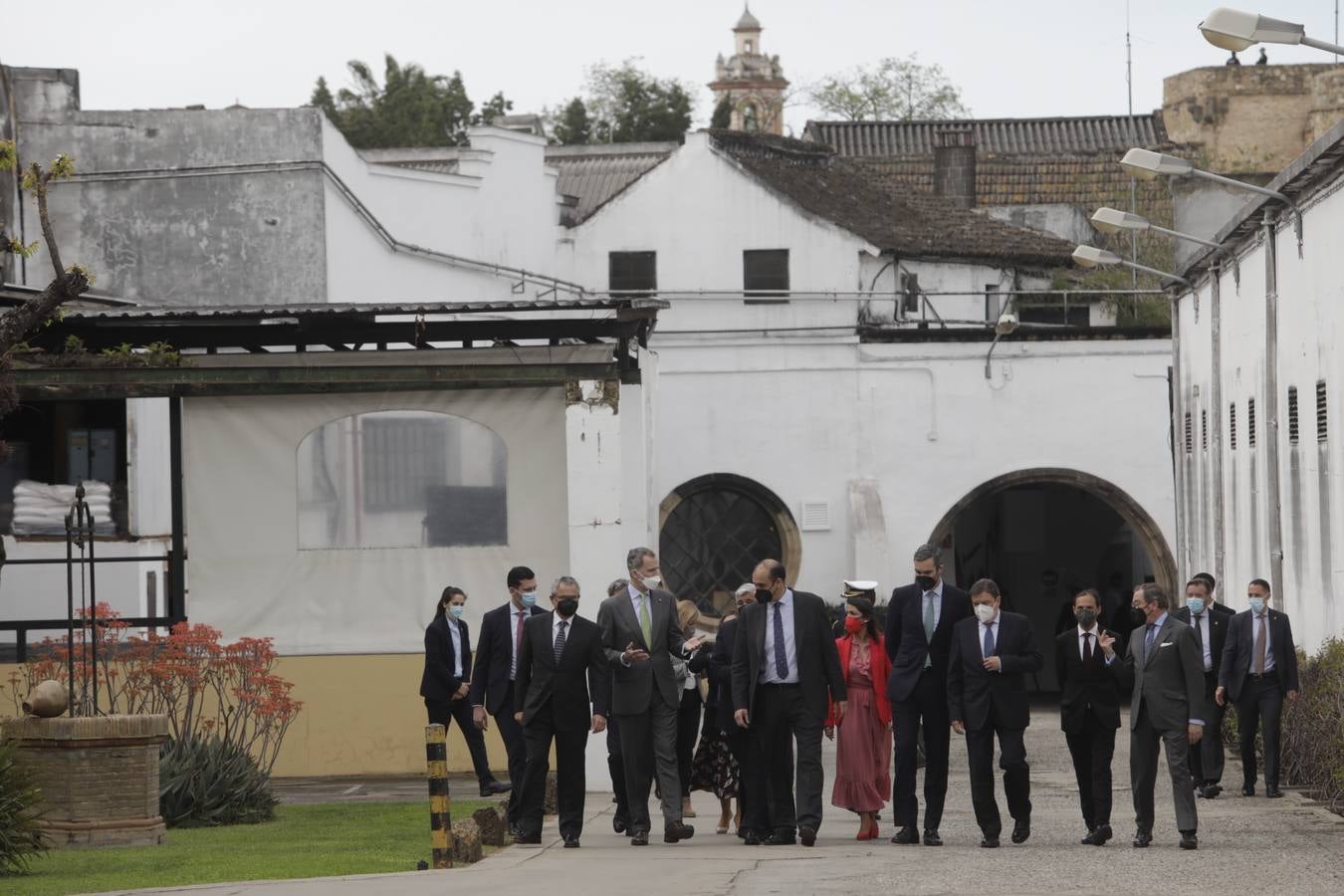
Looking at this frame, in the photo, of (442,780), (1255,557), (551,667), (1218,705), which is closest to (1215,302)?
(1255,557)

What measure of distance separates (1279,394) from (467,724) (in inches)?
347

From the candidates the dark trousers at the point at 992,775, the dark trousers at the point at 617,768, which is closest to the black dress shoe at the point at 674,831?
the dark trousers at the point at 617,768

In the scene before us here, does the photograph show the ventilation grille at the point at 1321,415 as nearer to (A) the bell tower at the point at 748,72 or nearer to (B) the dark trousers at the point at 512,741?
(B) the dark trousers at the point at 512,741

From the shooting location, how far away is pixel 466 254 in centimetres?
4134

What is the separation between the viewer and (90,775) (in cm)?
1588

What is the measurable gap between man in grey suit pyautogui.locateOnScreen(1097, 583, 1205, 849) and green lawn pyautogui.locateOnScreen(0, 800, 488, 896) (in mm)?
4657

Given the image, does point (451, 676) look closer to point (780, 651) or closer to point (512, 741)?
point (512, 741)

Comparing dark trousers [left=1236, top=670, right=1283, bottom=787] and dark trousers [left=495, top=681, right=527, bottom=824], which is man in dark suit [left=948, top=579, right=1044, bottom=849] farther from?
dark trousers [left=1236, top=670, right=1283, bottom=787]

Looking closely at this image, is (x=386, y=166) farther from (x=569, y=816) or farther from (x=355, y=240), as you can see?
(x=569, y=816)

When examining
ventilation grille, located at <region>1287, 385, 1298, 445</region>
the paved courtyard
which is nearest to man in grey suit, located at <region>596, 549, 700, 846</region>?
the paved courtyard

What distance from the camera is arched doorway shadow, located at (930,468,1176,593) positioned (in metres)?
37.8

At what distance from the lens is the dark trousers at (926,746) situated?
51.4 ft

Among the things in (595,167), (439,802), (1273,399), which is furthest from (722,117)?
(439,802)

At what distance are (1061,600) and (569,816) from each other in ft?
92.7
